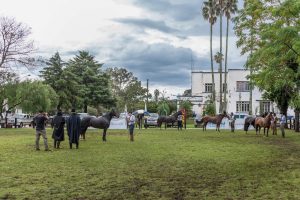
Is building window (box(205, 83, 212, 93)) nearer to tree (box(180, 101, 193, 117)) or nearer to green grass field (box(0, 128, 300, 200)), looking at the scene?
tree (box(180, 101, 193, 117))

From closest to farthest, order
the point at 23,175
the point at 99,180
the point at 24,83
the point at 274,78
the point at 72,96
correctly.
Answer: the point at 99,180, the point at 23,175, the point at 274,78, the point at 24,83, the point at 72,96

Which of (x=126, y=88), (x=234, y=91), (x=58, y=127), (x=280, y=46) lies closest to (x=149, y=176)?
(x=280, y=46)

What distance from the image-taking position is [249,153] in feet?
61.1

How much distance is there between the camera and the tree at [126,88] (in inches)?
4131

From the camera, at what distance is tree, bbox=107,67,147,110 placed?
105 m

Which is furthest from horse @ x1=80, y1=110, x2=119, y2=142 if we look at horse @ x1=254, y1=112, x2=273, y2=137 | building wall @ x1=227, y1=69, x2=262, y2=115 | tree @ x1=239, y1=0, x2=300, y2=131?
building wall @ x1=227, y1=69, x2=262, y2=115

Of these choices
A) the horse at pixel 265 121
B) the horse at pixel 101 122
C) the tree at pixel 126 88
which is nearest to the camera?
the horse at pixel 101 122

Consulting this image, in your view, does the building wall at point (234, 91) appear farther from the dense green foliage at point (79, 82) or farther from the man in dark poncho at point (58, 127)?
the man in dark poncho at point (58, 127)

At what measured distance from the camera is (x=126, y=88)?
109 m

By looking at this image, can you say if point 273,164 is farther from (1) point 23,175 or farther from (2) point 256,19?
(2) point 256,19

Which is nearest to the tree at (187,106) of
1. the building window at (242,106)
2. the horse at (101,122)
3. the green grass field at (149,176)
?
the building window at (242,106)

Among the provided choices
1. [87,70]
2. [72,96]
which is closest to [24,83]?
[72,96]

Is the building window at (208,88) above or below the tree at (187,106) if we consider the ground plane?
above

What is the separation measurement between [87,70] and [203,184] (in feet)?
199
